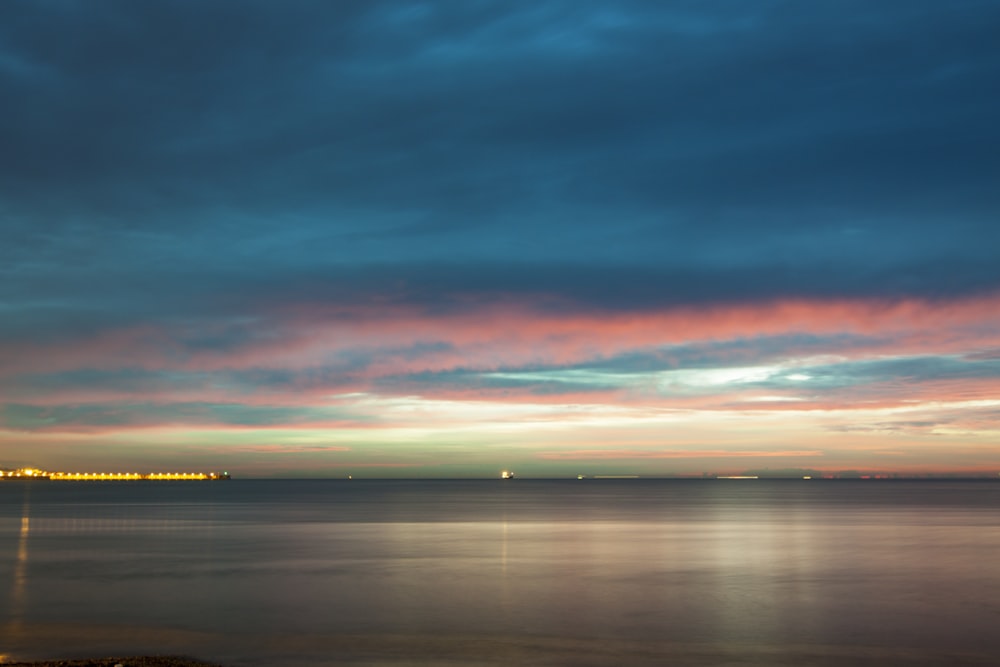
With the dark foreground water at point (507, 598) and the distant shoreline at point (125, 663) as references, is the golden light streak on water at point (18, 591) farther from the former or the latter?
the distant shoreline at point (125, 663)

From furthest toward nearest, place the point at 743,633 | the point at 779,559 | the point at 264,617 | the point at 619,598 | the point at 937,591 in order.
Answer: the point at 779,559
the point at 937,591
the point at 619,598
the point at 264,617
the point at 743,633

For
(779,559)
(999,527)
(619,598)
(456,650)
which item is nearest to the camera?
(456,650)

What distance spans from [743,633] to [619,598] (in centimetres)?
854

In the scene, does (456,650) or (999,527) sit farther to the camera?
(999,527)

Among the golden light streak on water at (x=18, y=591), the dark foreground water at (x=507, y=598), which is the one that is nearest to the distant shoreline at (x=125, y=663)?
the dark foreground water at (x=507, y=598)

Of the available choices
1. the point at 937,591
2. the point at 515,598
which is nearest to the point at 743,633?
the point at 515,598

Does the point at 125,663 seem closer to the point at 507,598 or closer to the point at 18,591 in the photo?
the point at 507,598

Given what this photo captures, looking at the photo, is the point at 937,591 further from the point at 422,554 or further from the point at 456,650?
the point at 422,554

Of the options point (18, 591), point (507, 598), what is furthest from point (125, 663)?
point (18, 591)

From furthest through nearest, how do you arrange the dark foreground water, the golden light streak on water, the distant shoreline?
the golden light streak on water < the dark foreground water < the distant shoreline

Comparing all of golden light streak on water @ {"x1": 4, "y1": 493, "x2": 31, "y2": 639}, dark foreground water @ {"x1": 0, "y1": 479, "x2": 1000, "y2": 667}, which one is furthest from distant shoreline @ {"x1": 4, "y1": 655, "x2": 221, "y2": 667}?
golden light streak on water @ {"x1": 4, "y1": 493, "x2": 31, "y2": 639}

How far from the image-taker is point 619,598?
128 feet

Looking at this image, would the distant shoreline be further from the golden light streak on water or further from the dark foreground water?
the golden light streak on water

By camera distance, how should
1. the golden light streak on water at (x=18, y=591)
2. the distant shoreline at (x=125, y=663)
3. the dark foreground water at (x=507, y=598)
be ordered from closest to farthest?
the distant shoreline at (x=125, y=663) → the dark foreground water at (x=507, y=598) → the golden light streak on water at (x=18, y=591)
